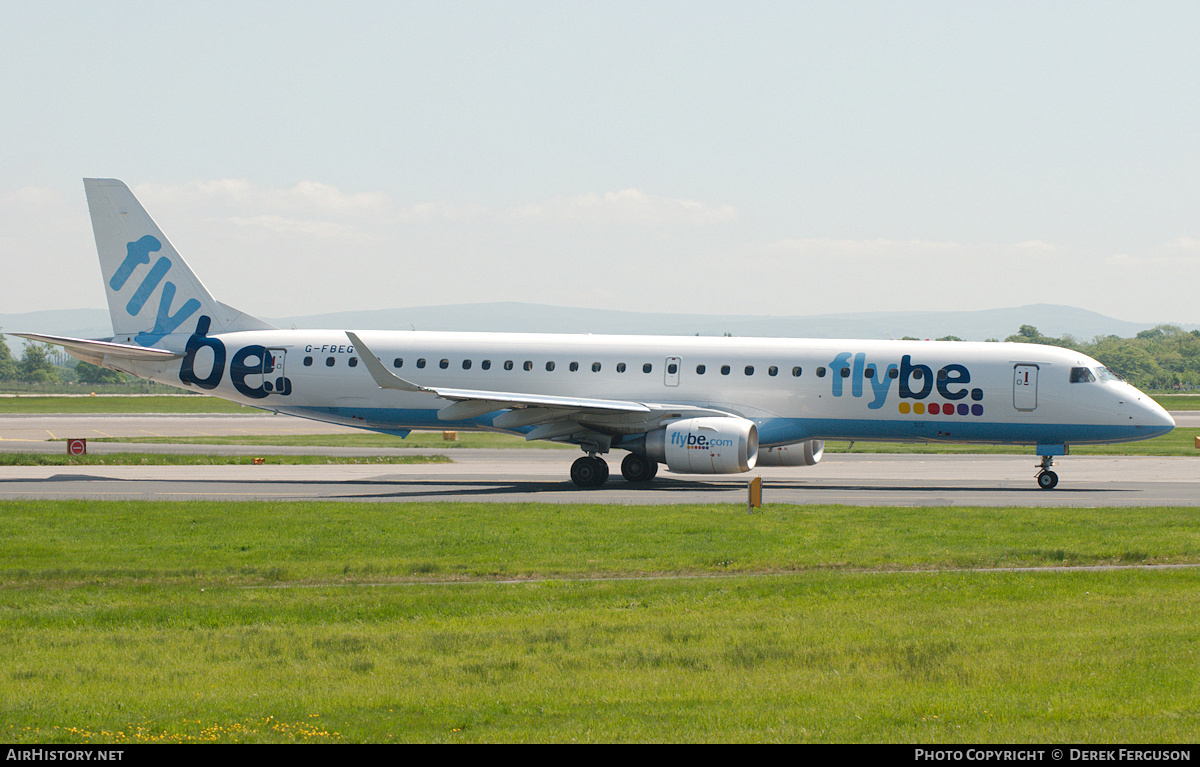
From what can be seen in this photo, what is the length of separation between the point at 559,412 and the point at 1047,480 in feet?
43.1

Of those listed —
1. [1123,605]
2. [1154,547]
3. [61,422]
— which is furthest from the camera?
[61,422]

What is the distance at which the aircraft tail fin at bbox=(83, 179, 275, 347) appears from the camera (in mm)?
36281

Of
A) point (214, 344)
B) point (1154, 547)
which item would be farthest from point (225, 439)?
point (1154, 547)

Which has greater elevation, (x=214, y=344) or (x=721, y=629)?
(x=214, y=344)

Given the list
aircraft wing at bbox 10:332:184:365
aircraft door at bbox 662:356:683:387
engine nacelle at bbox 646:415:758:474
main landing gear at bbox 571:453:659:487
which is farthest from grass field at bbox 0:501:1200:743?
aircraft wing at bbox 10:332:184:365

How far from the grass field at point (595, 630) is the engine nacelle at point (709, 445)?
7.41 m

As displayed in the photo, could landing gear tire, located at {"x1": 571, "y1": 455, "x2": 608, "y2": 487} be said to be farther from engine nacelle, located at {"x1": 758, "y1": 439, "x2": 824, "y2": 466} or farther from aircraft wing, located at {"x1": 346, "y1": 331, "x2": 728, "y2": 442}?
engine nacelle, located at {"x1": 758, "y1": 439, "x2": 824, "y2": 466}

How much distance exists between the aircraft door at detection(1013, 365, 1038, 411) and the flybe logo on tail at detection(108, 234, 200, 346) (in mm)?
24634

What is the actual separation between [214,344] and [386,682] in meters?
27.3

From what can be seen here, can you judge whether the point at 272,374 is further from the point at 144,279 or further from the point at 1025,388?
the point at 1025,388

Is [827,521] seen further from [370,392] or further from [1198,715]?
[370,392]

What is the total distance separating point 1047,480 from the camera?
30516 millimetres

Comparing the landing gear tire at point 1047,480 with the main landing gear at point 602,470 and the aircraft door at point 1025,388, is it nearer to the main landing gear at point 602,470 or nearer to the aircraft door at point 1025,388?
the aircraft door at point 1025,388
